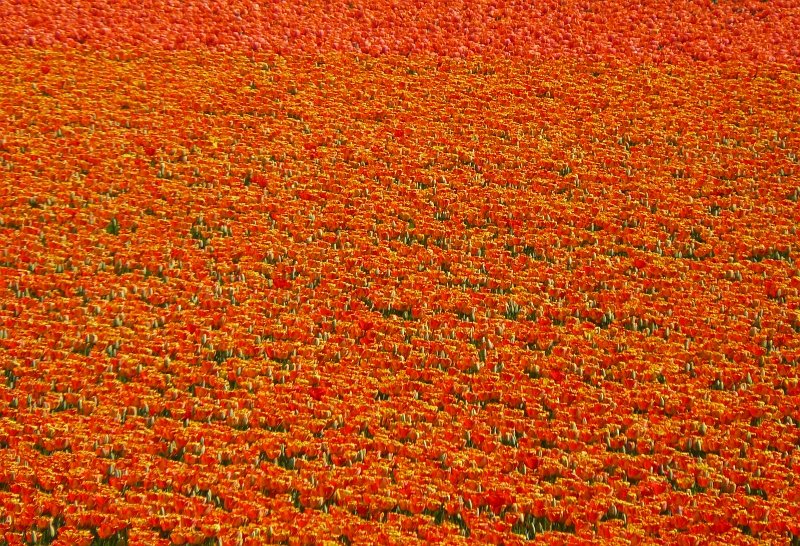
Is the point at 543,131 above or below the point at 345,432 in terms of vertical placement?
above

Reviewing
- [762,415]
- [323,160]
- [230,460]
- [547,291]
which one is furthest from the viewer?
[323,160]

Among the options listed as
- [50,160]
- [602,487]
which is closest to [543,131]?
[50,160]

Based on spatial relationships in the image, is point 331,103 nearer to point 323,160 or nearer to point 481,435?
point 323,160

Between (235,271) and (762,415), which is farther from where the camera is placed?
(235,271)

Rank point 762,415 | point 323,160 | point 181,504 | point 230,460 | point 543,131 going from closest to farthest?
point 181,504 < point 230,460 < point 762,415 < point 323,160 < point 543,131

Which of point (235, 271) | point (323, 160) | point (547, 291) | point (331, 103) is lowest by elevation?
point (235, 271)

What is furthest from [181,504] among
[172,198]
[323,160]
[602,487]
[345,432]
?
[323,160]

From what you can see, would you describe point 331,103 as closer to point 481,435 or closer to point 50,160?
point 50,160
